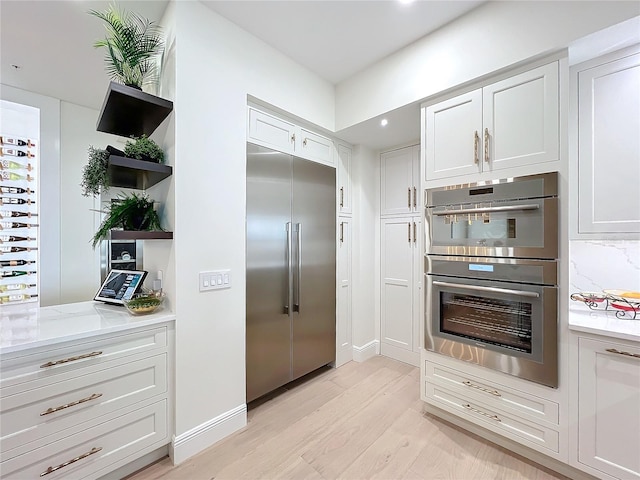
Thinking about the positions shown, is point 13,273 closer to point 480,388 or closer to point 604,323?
point 480,388

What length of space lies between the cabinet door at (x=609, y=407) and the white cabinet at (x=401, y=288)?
1491 mm

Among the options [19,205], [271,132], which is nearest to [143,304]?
[271,132]

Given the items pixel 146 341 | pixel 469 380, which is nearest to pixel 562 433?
pixel 469 380

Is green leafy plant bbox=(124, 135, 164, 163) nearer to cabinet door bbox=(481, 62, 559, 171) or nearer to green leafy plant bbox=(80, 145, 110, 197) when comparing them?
green leafy plant bbox=(80, 145, 110, 197)

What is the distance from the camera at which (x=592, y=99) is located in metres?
1.71

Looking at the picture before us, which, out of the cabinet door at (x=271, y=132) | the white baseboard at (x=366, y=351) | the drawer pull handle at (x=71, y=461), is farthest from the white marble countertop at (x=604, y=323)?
the drawer pull handle at (x=71, y=461)

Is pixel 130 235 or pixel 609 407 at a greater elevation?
pixel 130 235

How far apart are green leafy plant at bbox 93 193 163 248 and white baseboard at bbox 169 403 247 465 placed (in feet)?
4.47

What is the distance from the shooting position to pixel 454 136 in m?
2.02

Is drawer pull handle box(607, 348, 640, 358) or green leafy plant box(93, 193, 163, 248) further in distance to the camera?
green leafy plant box(93, 193, 163, 248)

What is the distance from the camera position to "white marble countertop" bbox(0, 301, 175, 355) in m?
1.30

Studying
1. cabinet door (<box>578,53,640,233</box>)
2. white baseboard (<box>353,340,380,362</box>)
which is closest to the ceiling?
cabinet door (<box>578,53,640,233</box>)

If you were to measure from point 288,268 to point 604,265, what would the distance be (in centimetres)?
237

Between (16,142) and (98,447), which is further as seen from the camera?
(16,142)
